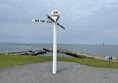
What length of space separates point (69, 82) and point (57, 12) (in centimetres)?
618

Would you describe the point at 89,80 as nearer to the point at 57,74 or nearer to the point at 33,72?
the point at 57,74

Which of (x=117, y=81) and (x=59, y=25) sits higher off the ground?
(x=59, y=25)

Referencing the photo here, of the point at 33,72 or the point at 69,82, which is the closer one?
the point at 69,82

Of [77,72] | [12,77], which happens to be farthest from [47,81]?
[77,72]

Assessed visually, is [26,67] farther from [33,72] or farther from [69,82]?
[69,82]

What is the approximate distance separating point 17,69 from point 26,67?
1.18m

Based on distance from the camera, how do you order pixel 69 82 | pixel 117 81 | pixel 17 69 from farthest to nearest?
pixel 17 69 < pixel 117 81 < pixel 69 82

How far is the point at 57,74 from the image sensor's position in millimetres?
18484

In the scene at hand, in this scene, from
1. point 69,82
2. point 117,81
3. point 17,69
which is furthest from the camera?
point 17,69

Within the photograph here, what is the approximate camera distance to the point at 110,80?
17.4m

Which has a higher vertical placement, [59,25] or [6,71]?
[59,25]

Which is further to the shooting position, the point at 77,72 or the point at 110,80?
the point at 77,72

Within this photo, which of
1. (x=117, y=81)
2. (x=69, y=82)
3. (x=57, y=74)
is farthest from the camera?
(x=57, y=74)

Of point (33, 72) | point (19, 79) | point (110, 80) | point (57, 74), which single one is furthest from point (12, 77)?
point (110, 80)
